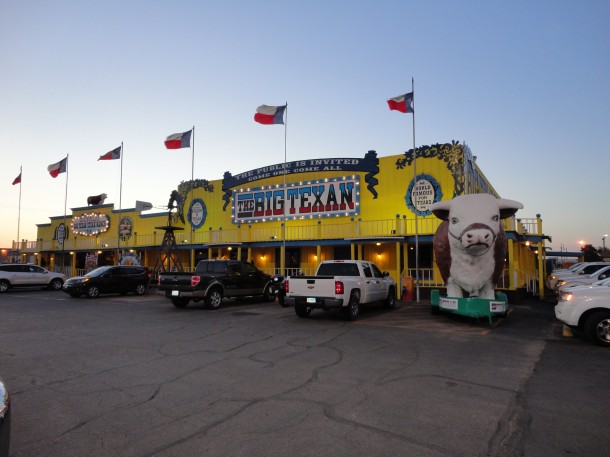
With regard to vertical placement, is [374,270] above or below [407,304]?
above

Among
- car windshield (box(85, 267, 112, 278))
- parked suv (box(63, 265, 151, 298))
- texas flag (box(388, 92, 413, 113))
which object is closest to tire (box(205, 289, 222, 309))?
parked suv (box(63, 265, 151, 298))

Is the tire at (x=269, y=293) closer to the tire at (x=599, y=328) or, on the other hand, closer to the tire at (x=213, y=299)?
the tire at (x=213, y=299)

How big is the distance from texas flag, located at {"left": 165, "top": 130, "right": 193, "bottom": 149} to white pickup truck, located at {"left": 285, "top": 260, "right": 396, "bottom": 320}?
643 inches

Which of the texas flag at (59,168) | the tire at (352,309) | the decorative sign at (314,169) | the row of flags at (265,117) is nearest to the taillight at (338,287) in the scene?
the tire at (352,309)

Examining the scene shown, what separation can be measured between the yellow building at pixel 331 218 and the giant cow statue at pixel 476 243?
18.5 ft

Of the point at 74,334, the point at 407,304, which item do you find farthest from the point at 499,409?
the point at 407,304

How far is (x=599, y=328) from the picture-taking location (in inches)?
333

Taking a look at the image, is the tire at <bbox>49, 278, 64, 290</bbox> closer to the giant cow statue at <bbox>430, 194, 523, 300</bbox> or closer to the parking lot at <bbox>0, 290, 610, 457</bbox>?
the parking lot at <bbox>0, 290, 610, 457</bbox>

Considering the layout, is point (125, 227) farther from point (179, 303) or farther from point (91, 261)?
point (179, 303)

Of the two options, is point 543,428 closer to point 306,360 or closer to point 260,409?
point 260,409

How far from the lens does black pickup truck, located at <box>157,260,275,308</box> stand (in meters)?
15.0

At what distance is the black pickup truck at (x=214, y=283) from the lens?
15.0 m

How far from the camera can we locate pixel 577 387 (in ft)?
18.6

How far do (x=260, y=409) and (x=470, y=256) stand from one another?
8928mm
